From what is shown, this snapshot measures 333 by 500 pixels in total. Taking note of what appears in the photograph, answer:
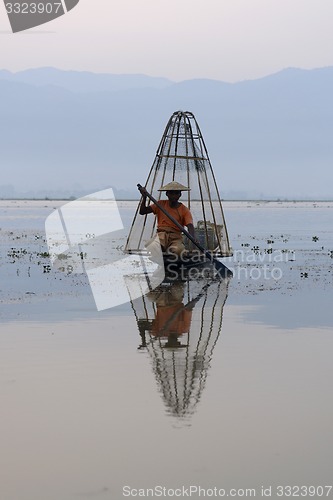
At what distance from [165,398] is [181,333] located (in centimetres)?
308

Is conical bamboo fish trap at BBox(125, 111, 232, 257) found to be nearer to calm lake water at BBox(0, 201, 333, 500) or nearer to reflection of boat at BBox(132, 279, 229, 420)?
reflection of boat at BBox(132, 279, 229, 420)

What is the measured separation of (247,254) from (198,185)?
5654 millimetres

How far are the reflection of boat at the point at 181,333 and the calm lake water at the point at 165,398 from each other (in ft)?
0.07

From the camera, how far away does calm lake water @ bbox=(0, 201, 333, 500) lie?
4.71 meters

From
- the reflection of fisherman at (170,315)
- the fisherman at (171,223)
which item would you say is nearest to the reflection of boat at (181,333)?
the reflection of fisherman at (170,315)

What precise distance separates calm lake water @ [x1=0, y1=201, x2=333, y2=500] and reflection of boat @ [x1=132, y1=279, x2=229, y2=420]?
0.02 meters

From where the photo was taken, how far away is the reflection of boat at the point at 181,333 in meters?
6.63

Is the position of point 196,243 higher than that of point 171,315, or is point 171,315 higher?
point 196,243

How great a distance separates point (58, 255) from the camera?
2258cm

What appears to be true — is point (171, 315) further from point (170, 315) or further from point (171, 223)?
point (171, 223)

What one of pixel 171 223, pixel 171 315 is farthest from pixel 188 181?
pixel 171 315

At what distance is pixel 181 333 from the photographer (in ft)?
30.9

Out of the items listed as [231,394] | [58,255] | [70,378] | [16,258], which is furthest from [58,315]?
[58,255]

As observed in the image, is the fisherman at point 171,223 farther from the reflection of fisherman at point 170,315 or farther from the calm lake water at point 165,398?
the calm lake water at point 165,398
